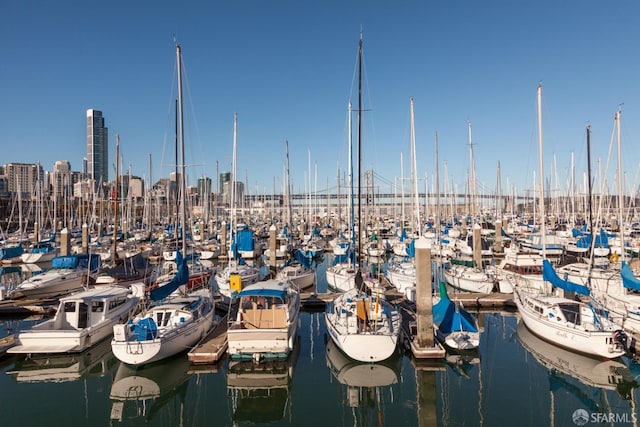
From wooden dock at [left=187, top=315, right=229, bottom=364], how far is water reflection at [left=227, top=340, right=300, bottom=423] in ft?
Result: 2.32

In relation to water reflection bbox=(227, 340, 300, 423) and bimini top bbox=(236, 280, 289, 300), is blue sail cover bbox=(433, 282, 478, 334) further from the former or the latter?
bimini top bbox=(236, 280, 289, 300)

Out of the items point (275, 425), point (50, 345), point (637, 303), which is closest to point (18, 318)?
point (50, 345)

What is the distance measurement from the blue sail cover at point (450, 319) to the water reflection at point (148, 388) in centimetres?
1087

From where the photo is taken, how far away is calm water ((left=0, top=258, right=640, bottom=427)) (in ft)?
43.3

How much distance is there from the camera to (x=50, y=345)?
17188mm

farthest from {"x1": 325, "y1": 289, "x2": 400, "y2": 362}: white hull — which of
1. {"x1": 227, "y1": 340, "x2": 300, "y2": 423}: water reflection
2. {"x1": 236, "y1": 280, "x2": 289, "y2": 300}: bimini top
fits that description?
{"x1": 236, "y1": 280, "x2": 289, "y2": 300}: bimini top

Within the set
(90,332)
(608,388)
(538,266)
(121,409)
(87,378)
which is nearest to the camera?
(121,409)

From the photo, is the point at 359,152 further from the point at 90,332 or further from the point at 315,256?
the point at 315,256

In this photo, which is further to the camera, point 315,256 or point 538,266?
point 315,256

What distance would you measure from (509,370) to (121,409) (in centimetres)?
1473
